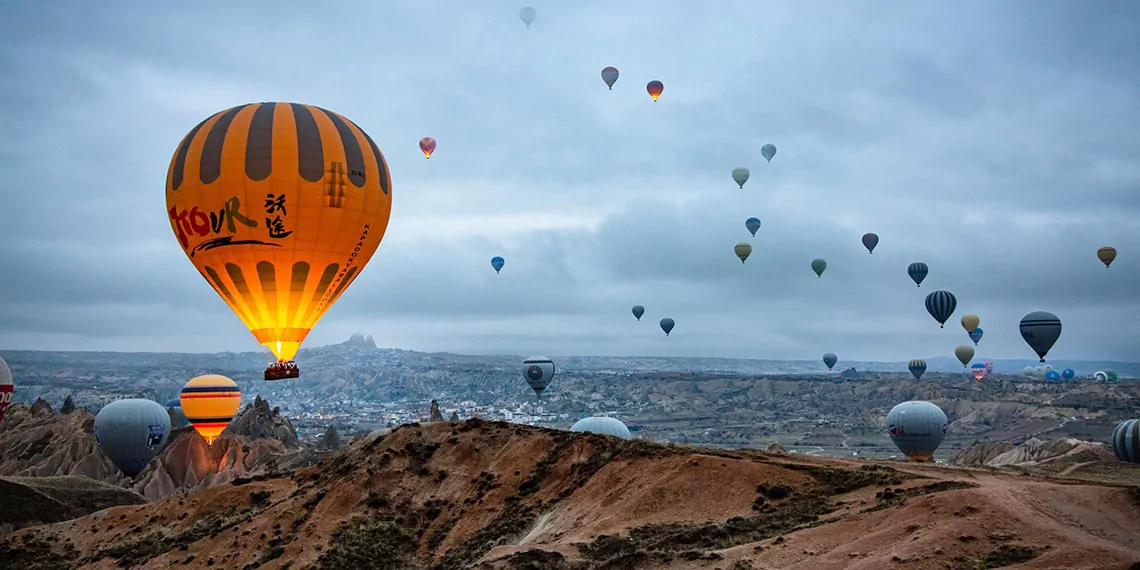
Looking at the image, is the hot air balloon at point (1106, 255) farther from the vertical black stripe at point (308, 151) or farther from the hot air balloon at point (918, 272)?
the vertical black stripe at point (308, 151)

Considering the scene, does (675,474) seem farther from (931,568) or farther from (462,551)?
(931,568)

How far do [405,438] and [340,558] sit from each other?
29.0ft

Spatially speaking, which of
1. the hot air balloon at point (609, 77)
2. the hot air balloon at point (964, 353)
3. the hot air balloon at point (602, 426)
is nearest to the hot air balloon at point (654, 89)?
the hot air balloon at point (609, 77)

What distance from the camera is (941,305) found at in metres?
108

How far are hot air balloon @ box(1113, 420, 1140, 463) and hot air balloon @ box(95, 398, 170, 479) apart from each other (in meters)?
79.1

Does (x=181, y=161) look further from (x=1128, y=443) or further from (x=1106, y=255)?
(x=1106, y=255)

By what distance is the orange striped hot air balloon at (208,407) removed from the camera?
91.2 metres

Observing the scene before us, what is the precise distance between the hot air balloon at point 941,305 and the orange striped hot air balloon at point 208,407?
3163 inches

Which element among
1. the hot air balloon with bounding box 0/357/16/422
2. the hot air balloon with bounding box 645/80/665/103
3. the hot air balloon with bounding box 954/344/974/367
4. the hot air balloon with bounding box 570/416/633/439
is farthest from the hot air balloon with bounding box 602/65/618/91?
the hot air balloon with bounding box 954/344/974/367

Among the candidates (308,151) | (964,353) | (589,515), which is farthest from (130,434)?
(964,353)

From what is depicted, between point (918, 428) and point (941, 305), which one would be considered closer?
point (918, 428)

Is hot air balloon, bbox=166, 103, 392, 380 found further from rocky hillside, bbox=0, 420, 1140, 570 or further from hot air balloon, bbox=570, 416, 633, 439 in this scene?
hot air balloon, bbox=570, 416, 633, 439

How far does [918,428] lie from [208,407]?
66.9 metres

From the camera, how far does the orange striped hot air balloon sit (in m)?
91.2
